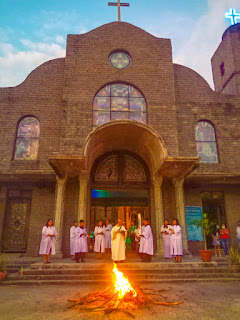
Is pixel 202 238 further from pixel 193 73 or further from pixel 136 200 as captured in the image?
pixel 193 73

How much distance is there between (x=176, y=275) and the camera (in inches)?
290

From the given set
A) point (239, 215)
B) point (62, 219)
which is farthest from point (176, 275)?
point (239, 215)

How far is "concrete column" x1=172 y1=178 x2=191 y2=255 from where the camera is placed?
1037cm

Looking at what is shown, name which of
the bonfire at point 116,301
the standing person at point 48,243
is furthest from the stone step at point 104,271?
the bonfire at point 116,301

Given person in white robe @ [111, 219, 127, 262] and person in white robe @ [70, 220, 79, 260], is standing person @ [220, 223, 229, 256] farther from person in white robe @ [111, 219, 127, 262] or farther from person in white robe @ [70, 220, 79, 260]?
person in white robe @ [70, 220, 79, 260]

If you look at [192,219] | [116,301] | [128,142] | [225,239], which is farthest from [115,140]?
[116,301]

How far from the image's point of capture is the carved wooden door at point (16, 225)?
11125mm

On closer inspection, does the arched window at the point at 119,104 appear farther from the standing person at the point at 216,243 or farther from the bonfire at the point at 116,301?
the bonfire at the point at 116,301

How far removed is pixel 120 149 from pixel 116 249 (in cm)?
569

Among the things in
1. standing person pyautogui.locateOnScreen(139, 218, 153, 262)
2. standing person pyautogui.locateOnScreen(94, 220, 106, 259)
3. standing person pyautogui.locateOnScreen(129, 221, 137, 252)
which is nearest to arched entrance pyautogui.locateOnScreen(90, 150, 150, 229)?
standing person pyautogui.locateOnScreen(129, 221, 137, 252)

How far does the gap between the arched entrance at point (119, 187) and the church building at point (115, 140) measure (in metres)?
0.05

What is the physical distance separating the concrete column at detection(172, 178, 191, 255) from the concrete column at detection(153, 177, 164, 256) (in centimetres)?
75

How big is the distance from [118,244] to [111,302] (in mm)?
3841

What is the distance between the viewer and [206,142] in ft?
42.0
